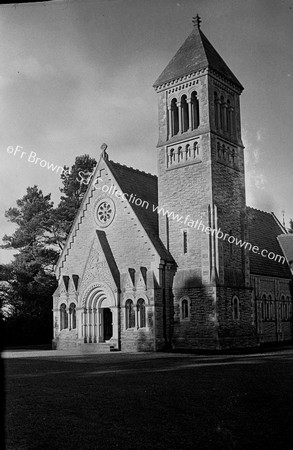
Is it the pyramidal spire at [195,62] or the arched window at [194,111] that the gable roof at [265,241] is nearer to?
the arched window at [194,111]

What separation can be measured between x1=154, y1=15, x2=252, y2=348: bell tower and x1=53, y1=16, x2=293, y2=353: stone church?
63mm

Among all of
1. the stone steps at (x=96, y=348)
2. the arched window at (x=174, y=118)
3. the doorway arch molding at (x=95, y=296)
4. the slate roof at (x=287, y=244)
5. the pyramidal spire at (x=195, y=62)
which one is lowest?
the stone steps at (x=96, y=348)

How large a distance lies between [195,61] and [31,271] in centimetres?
2020

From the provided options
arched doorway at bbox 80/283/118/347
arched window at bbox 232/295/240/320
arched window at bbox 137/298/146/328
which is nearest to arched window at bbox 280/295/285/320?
arched window at bbox 232/295/240/320

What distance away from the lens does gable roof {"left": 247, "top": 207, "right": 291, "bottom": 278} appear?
3922cm

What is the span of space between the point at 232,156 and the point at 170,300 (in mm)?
10181

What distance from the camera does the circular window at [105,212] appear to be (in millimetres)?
34906

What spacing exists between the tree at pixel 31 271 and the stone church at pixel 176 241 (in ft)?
17.8

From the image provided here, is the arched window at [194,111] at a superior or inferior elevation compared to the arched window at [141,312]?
superior

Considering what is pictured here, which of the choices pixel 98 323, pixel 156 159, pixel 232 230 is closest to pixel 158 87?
pixel 156 159

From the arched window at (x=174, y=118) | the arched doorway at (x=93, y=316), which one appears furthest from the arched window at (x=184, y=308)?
the arched window at (x=174, y=118)

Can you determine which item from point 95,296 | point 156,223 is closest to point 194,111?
→ point 156,223

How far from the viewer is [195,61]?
32.9m

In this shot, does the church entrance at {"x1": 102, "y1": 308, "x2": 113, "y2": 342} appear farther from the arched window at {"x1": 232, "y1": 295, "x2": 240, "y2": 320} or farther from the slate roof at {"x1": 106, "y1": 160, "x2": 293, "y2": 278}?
the arched window at {"x1": 232, "y1": 295, "x2": 240, "y2": 320}
